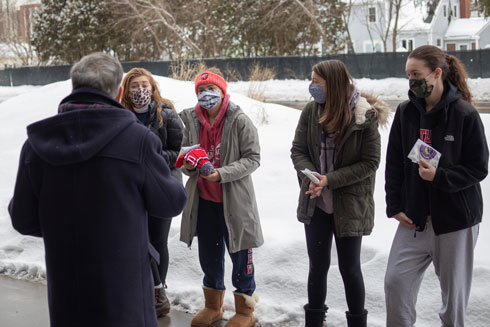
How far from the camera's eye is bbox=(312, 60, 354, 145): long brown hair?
13.1 ft

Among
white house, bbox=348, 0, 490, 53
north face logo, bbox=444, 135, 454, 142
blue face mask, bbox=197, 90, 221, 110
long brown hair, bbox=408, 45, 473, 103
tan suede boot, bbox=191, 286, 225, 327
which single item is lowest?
tan suede boot, bbox=191, 286, 225, 327

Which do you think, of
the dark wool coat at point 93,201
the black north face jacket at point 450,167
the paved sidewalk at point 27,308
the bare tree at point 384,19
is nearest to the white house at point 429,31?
the bare tree at point 384,19

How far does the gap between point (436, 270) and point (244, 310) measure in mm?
1596

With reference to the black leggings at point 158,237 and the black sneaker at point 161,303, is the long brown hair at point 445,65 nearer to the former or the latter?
the black leggings at point 158,237

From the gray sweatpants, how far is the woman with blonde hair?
1924mm

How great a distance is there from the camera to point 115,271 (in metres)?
2.82

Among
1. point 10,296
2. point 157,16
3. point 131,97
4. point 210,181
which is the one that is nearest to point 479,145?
point 210,181

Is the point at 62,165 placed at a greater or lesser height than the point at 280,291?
greater

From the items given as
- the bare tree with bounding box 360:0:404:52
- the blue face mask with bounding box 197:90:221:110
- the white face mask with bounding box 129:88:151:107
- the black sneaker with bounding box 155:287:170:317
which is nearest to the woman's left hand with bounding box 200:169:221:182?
the blue face mask with bounding box 197:90:221:110

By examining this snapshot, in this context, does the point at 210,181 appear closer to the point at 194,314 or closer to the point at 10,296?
the point at 194,314

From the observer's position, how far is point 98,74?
2816mm

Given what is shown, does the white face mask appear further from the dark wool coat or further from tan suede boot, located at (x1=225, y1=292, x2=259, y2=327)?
the dark wool coat

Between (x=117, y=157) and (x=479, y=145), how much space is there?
6.21ft

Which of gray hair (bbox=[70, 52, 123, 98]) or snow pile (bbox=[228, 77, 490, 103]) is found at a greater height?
gray hair (bbox=[70, 52, 123, 98])
